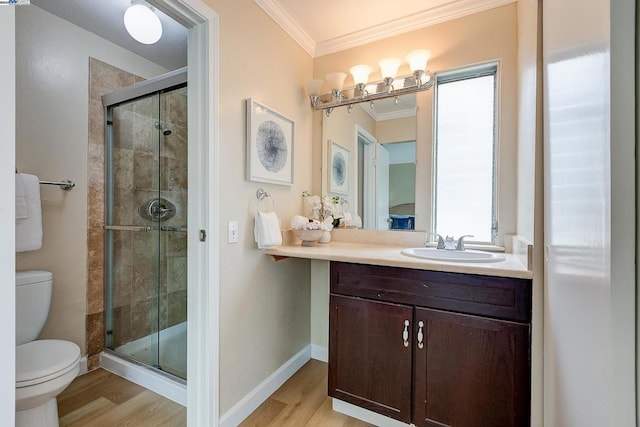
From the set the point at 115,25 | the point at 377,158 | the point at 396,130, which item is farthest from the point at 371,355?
the point at 115,25

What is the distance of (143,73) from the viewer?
2.35m

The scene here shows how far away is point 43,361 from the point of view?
1317mm

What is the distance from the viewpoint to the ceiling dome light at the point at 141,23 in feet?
4.76

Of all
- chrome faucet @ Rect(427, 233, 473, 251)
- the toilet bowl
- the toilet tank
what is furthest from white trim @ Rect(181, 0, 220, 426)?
chrome faucet @ Rect(427, 233, 473, 251)

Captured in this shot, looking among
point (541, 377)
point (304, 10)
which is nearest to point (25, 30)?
point (304, 10)

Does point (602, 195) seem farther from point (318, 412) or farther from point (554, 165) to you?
point (318, 412)

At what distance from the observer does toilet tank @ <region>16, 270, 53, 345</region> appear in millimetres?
1563

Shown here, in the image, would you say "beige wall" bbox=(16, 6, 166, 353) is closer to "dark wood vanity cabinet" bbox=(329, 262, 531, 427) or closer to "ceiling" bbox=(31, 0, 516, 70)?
"ceiling" bbox=(31, 0, 516, 70)

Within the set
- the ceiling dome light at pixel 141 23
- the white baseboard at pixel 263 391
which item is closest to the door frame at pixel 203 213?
the white baseboard at pixel 263 391

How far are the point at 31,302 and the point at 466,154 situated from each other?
273 cm

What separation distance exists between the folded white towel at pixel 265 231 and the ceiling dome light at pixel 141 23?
44.1 inches

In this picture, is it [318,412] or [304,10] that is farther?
[304,10]

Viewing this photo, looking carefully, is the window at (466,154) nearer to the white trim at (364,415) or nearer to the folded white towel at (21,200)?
the white trim at (364,415)

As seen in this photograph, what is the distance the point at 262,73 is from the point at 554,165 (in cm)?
151
